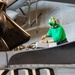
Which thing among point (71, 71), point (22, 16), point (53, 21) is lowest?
point (71, 71)

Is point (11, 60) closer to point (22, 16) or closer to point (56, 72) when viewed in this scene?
point (56, 72)

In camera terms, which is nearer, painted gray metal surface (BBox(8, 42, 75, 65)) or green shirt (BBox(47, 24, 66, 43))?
painted gray metal surface (BBox(8, 42, 75, 65))

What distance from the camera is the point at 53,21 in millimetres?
2754

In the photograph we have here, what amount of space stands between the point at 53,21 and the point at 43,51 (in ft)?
7.34

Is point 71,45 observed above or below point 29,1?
below

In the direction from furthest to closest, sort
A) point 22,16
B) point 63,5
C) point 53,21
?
1. point 22,16
2. point 63,5
3. point 53,21

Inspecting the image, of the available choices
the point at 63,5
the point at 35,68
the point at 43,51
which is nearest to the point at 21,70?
the point at 35,68

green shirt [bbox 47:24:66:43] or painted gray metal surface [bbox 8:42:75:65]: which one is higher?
green shirt [bbox 47:24:66:43]

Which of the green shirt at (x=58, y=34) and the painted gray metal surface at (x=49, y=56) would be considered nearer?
the painted gray metal surface at (x=49, y=56)

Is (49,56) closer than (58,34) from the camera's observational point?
Yes

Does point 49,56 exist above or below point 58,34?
below

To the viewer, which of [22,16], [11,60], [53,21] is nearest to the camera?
[11,60]

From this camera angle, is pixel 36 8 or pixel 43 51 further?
pixel 36 8

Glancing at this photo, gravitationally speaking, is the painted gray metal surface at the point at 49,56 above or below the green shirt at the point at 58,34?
below
